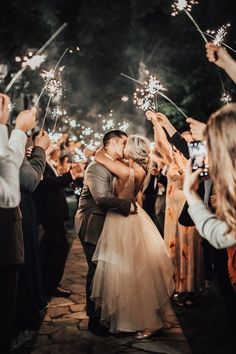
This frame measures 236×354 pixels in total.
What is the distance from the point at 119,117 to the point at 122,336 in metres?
33.6

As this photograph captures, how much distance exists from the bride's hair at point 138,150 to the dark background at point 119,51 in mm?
14549

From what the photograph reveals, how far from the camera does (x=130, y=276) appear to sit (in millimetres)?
5480

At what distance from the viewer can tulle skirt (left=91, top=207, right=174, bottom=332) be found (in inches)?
214

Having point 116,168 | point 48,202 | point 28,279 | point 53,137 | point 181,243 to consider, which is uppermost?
point 53,137

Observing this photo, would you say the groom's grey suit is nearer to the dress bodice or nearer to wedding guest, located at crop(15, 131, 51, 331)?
the dress bodice

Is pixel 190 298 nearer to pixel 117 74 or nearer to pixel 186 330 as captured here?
pixel 186 330

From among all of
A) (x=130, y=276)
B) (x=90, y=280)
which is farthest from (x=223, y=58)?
(x=90, y=280)

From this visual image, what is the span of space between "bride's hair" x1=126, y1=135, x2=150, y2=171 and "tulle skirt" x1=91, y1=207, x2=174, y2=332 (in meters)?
0.88

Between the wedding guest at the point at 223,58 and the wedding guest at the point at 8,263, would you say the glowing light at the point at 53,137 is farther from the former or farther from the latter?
the wedding guest at the point at 223,58

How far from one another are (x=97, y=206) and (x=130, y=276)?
3.44 ft

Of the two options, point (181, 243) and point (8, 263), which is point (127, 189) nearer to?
point (181, 243)

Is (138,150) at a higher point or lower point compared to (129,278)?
higher

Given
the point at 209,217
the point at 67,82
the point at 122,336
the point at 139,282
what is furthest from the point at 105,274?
the point at 67,82

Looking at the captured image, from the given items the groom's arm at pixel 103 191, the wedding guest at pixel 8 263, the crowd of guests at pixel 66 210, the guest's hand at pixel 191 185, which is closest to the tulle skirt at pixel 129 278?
the groom's arm at pixel 103 191
